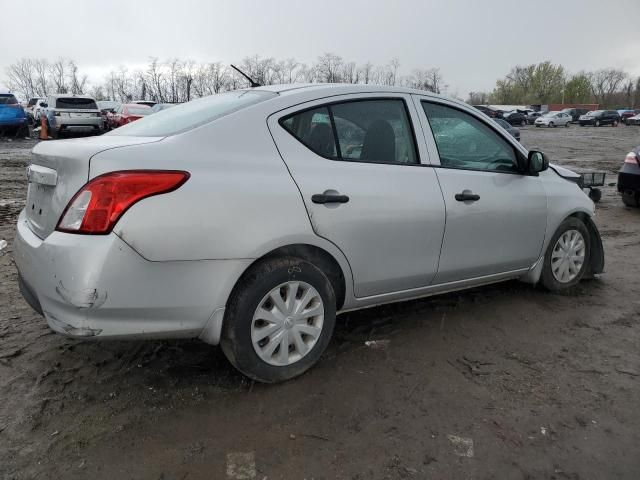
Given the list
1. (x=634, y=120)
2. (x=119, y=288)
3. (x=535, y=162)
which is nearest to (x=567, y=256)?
(x=535, y=162)

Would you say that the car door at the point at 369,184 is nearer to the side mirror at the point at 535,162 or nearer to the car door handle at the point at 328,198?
the car door handle at the point at 328,198

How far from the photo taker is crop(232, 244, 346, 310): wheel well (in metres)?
2.71

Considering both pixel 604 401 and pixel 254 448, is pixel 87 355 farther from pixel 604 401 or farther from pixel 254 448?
pixel 604 401

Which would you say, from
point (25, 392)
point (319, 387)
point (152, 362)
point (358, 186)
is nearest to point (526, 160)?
point (358, 186)

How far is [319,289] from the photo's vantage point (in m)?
2.85

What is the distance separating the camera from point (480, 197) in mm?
3471

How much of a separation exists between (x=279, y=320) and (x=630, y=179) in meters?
7.59

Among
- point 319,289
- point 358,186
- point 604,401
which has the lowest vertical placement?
point 604,401

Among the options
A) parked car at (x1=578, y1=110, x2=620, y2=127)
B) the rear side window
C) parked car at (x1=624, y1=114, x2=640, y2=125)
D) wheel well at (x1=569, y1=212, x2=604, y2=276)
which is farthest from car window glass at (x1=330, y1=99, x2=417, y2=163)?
parked car at (x1=624, y1=114, x2=640, y2=125)

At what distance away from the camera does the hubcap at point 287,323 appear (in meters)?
2.71

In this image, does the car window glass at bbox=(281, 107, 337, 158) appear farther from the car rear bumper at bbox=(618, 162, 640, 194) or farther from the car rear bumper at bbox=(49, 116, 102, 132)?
the car rear bumper at bbox=(49, 116, 102, 132)

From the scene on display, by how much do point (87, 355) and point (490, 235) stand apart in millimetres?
2723

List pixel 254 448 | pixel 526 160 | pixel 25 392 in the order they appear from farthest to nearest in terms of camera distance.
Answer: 1. pixel 526 160
2. pixel 25 392
3. pixel 254 448

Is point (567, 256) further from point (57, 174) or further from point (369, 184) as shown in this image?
point (57, 174)
